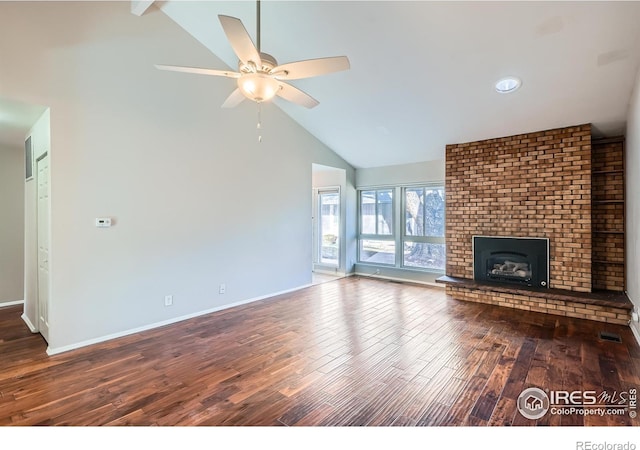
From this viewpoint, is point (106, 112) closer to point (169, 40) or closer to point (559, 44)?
point (169, 40)

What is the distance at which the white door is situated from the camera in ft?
10.5

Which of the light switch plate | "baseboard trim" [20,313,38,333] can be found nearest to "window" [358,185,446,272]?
the light switch plate

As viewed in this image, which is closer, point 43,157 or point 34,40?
point 34,40

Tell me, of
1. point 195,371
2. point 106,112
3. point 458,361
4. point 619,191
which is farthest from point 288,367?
point 619,191

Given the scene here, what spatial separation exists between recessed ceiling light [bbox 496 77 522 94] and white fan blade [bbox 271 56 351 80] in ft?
7.85

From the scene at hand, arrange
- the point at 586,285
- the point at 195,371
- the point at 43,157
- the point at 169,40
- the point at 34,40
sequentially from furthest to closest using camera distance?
the point at 586,285 < the point at 169,40 < the point at 43,157 < the point at 34,40 < the point at 195,371

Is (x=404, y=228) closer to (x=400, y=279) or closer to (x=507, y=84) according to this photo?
(x=400, y=279)

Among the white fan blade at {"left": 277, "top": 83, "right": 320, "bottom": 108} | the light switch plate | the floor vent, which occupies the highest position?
the white fan blade at {"left": 277, "top": 83, "right": 320, "bottom": 108}

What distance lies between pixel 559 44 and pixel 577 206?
2.27 meters

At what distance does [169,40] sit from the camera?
378 cm

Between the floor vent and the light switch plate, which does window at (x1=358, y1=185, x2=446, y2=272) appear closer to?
the floor vent

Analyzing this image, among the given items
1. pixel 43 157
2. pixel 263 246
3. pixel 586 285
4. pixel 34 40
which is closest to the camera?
pixel 34 40

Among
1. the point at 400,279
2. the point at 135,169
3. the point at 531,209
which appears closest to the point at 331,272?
the point at 400,279

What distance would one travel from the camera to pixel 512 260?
4730 mm
